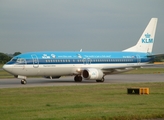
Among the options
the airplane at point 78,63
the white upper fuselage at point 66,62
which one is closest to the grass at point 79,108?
the white upper fuselage at point 66,62

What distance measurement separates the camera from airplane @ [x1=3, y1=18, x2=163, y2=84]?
39750 millimetres

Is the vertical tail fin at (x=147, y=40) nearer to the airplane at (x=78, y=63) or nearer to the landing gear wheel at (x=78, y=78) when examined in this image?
the airplane at (x=78, y=63)

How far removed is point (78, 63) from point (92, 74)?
8.24 feet

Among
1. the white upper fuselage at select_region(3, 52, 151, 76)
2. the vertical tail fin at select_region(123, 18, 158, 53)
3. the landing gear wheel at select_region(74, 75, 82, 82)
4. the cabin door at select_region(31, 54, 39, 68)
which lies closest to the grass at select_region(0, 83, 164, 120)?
the white upper fuselage at select_region(3, 52, 151, 76)

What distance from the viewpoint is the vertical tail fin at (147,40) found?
5223 cm

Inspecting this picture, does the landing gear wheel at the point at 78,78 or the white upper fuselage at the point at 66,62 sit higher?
the white upper fuselage at the point at 66,62

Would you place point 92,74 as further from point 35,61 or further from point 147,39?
point 147,39

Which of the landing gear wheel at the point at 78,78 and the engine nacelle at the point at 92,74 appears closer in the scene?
the engine nacelle at the point at 92,74

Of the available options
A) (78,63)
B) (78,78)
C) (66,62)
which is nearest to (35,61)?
(66,62)

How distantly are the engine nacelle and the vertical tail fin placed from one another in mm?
10263

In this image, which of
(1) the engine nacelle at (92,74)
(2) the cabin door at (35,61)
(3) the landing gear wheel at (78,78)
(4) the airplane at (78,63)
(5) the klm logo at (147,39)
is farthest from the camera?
(5) the klm logo at (147,39)

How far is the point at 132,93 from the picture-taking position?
2800 centimetres

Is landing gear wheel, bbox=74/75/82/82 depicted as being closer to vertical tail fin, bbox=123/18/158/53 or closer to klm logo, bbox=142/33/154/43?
vertical tail fin, bbox=123/18/158/53

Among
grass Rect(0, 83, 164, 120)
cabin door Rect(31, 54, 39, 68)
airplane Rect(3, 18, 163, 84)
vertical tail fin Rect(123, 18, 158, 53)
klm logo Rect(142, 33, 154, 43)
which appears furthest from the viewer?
klm logo Rect(142, 33, 154, 43)
